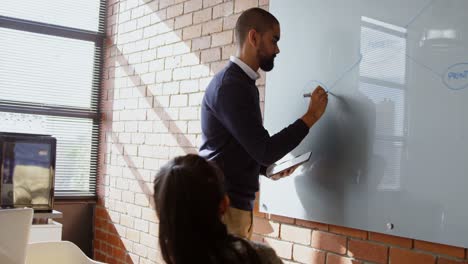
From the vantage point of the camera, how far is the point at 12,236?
6.28 feet

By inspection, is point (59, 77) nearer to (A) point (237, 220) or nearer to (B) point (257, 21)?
(B) point (257, 21)

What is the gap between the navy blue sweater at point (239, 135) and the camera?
2055mm

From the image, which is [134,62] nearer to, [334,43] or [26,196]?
[26,196]

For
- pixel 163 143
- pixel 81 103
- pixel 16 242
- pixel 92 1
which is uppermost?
pixel 92 1

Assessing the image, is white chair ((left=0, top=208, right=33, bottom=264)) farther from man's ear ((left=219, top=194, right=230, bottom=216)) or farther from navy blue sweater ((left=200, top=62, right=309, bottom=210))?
man's ear ((left=219, top=194, right=230, bottom=216))

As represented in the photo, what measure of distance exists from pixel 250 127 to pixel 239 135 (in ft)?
0.18

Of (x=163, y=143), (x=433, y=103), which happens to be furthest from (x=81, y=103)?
(x=433, y=103)

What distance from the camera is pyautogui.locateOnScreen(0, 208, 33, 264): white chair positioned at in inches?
74.8

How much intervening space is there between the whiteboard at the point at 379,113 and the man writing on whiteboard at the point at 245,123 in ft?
0.46

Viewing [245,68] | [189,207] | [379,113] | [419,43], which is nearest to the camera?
[189,207]

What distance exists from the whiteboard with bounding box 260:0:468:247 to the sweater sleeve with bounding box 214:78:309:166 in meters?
0.23

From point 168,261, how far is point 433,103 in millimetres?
1105

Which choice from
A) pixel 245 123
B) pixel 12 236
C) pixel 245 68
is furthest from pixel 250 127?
pixel 12 236

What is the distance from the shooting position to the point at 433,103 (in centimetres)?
185
